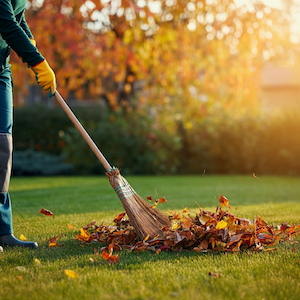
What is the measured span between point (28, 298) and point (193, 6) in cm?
856

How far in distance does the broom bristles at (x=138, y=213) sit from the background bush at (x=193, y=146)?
7131 millimetres

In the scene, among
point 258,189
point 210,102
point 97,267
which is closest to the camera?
point 97,267

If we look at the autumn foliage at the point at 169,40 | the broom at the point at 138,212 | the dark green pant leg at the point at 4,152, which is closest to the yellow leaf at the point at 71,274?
the broom at the point at 138,212

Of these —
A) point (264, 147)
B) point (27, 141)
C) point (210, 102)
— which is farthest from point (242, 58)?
point (27, 141)

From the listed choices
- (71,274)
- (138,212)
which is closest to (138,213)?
(138,212)

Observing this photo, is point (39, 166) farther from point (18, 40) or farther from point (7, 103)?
point (18, 40)

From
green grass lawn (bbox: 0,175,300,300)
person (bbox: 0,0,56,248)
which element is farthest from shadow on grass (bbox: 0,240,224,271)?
person (bbox: 0,0,56,248)

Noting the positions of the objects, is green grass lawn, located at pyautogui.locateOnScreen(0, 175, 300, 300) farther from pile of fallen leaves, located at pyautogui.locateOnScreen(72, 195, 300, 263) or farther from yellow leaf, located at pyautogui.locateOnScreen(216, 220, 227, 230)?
yellow leaf, located at pyautogui.locateOnScreen(216, 220, 227, 230)

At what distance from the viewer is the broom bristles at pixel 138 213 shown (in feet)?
9.86

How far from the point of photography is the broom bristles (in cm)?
300

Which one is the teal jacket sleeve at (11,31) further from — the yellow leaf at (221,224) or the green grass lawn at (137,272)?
the yellow leaf at (221,224)

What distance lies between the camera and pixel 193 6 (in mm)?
9367

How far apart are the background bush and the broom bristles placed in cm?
713

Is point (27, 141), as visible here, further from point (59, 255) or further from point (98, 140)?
point (59, 255)
